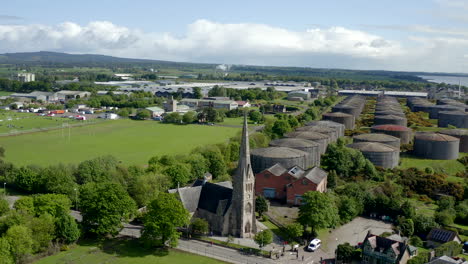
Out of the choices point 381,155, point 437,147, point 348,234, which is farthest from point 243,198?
point 437,147

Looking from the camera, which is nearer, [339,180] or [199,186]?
[199,186]

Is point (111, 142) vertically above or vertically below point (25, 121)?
below

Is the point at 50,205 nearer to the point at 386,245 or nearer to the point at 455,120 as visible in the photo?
the point at 386,245

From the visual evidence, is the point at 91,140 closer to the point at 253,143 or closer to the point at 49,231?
the point at 253,143

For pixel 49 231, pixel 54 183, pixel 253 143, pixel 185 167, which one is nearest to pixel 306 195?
pixel 185 167

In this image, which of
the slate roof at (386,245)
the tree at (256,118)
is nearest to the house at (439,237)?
the slate roof at (386,245)

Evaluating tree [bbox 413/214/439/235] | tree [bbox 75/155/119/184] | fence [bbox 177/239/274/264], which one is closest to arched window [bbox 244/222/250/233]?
fence [bbox 177/239/274/264]

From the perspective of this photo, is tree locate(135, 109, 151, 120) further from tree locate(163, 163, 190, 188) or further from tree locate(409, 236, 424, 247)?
tree locate(409, 236, 424, 247)
